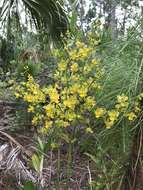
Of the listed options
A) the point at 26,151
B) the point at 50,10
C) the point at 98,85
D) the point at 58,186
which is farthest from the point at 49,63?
the point at 98,85

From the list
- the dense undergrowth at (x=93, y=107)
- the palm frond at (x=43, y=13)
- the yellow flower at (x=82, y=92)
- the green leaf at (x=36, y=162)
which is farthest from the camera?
the palm frond at (x=43, y=13)

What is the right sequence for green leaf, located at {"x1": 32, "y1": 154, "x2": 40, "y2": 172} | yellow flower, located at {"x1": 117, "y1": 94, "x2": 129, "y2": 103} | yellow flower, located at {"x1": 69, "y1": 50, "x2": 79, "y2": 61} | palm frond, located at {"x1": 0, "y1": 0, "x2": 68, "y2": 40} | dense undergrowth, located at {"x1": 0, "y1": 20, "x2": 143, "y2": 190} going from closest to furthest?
yellow flower, located at {"x1": 117, "y1": 94, "x2": 129, "y2": 103}
dense undergrowth, located at {"x1": 0, "y1": 20, "x2": 143, "y2": 190}
yellow flower, located at {"x1": 69, "y1": 50, "x2": 79, "y2": 61}
green leaf, located at {"x1": 32, "y1": 154, "x2": 40, "y2": 172}
palm frond, located at {"x1": 0, "y1": 0, "x2": 68, "y2": 40}

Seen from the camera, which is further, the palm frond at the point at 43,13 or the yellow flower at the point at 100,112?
the palm frond at the point at 43,13

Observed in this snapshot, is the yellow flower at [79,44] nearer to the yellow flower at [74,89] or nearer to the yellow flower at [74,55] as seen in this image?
the yellow flower at [74,55]

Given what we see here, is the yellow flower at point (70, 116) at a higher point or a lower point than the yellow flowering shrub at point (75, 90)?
lower

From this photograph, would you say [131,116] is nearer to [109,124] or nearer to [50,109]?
[109,124]

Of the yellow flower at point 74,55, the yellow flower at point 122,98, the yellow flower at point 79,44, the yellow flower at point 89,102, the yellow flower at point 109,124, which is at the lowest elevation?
the yellow flower at point 109,124

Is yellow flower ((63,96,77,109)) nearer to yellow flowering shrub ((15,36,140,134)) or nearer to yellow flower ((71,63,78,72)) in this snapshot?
yellow flowering shrub ((15,36,140,134))

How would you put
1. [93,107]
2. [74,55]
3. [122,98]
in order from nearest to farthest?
1. [122,98]
2. [93,107]
3. [74,55]

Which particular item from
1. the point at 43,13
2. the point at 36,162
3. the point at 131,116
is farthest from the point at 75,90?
the point at 43,13

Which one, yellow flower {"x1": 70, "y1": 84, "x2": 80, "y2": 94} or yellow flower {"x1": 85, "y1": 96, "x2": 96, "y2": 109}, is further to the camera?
yellow flower {"x1": 70, "y1": 84, "x2": 80, "y2": 94}

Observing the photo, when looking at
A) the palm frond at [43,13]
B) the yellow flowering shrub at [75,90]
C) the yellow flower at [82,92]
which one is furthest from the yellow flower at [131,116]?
the palm frond at [43,13]

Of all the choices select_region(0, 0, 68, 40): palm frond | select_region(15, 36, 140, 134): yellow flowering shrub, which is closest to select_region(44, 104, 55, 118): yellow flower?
select_region(15, 36, 140, 134): yellow flowering shrub

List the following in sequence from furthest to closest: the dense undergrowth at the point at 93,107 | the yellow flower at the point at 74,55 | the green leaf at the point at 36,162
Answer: the green leaf at the point at 36,162 < the yellow flower at the point at 74,55 < the dense undergrowth at the point at 93,107
